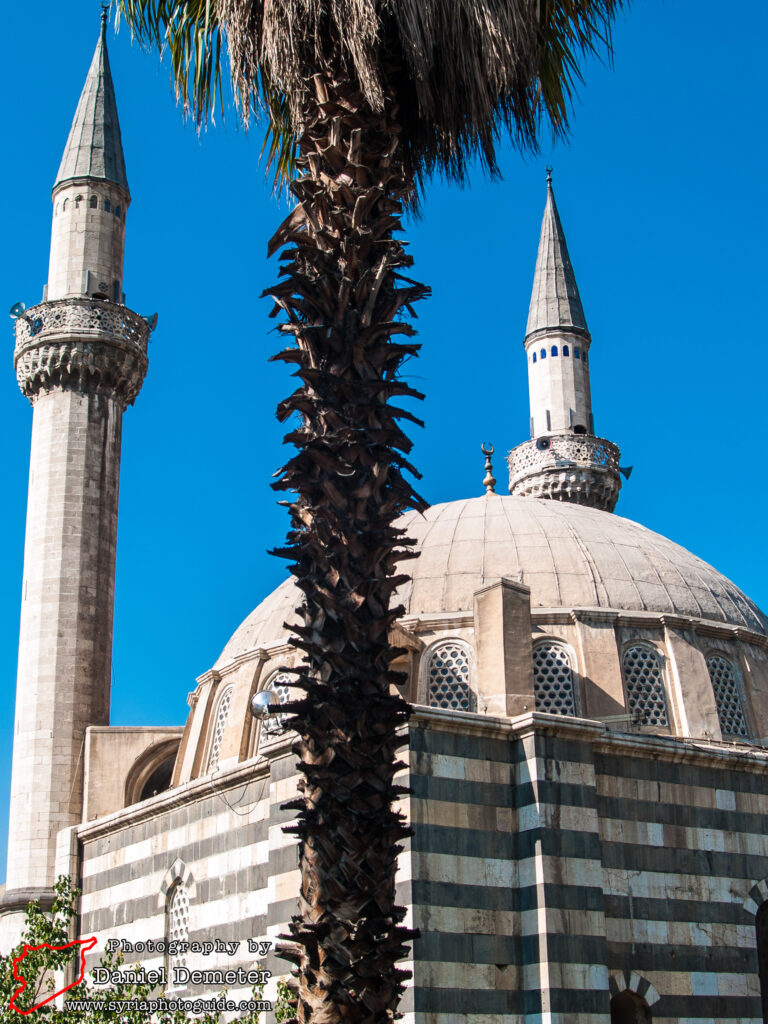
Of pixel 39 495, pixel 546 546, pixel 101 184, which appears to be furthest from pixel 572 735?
pixel 101 184

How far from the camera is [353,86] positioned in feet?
26.0

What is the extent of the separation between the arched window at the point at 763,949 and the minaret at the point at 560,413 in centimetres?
1385

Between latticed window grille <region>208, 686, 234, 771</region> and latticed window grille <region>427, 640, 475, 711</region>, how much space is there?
3.73 m

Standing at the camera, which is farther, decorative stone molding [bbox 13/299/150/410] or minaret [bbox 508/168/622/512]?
minaret [bbox 508/168/622/512]

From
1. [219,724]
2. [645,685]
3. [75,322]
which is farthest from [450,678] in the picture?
[75,322]

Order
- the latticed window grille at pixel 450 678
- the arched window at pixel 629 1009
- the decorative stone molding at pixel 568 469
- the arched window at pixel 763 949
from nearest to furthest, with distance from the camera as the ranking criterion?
the arched window at pixel 629 1009 → the arched window at pixel 763 949 → the latticed window grille at pixel 450 678 → the decorative stone molding at pixel 568 469

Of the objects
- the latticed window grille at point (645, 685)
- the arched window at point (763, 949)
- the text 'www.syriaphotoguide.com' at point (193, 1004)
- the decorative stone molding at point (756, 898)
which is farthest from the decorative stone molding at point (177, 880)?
the arched window at point (763, 949)

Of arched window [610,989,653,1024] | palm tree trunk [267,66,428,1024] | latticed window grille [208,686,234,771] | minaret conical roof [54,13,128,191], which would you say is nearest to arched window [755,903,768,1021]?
arched window [610,989,653,1024]

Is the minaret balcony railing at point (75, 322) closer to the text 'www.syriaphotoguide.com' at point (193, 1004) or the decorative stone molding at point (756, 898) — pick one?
the text 'www.syriaphotoguide.com' at point (193, 1004)

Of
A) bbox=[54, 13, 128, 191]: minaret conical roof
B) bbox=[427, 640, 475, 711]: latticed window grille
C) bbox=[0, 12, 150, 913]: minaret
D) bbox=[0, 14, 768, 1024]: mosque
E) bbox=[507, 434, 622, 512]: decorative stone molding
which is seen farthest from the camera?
bbox=[507, 434, 622, 512]: decorative stone molding

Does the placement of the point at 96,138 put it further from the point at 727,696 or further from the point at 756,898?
the point at 756,898

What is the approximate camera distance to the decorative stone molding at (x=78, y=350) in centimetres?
2338

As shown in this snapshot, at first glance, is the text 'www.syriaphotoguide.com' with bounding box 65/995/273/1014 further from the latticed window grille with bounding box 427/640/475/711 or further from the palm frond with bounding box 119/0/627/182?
the palm frond with bounding box 119/0/627/182

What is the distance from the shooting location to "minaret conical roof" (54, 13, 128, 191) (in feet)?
81.3
